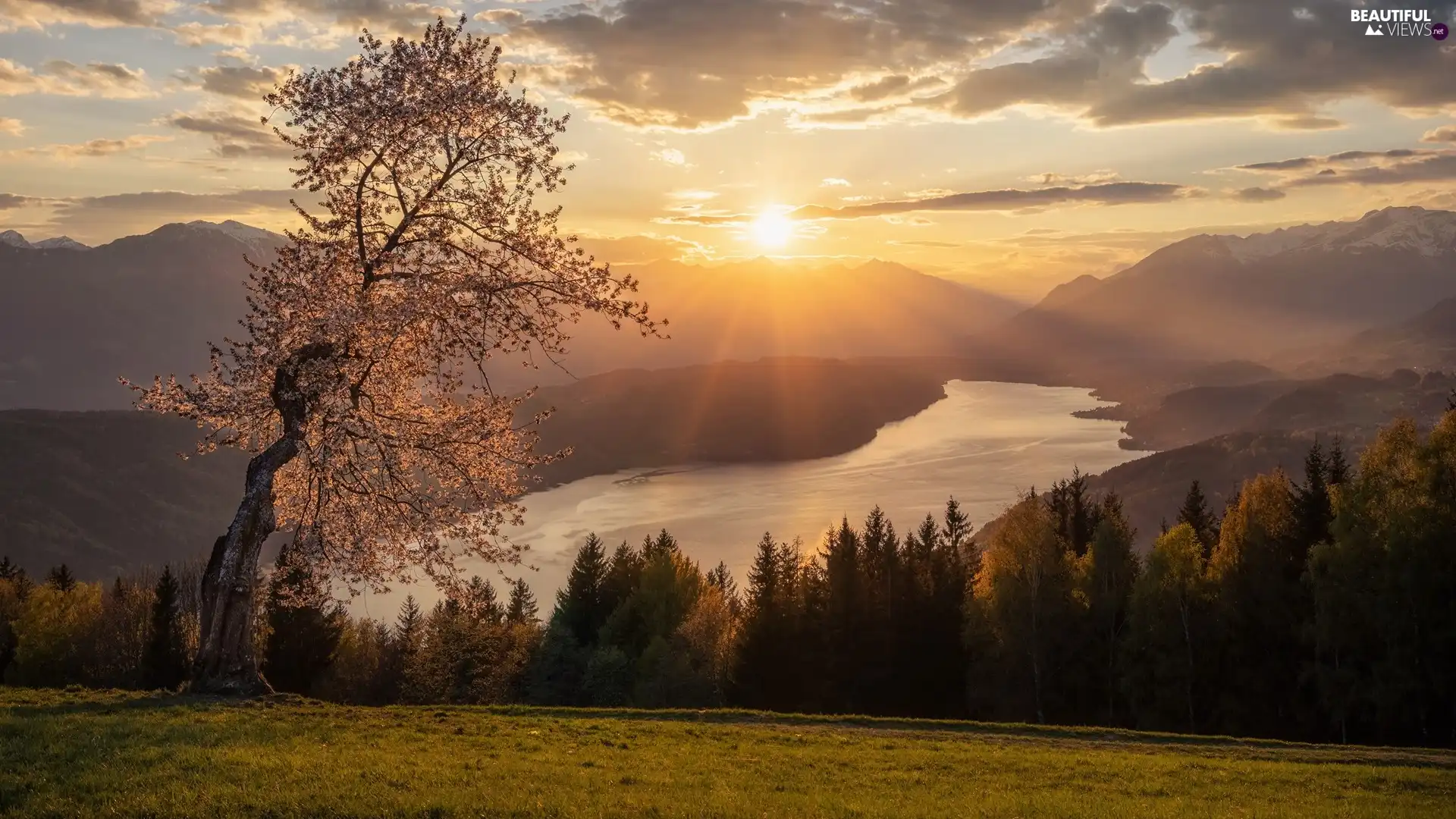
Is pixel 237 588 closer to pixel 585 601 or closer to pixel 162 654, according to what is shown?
pixel 162 654

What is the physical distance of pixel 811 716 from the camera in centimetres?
2803

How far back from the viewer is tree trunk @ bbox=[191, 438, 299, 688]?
20.0 meters

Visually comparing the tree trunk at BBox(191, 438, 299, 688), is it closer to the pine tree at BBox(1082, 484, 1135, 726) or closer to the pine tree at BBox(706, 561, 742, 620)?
the pine tree at BBox(1082, 484, 1135, 726)

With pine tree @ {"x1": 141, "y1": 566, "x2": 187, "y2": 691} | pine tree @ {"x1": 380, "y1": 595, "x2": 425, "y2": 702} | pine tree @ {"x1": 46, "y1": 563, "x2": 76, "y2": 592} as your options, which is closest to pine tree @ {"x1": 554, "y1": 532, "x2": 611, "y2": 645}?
pine tree @ {"x1": 380, "y1": 595, "x2": 425, "y2": 702}

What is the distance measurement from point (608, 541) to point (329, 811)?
445 ft

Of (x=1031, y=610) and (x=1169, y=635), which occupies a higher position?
(x=1031, y=610)

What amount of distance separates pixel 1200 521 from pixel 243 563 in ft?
185

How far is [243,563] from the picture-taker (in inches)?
787

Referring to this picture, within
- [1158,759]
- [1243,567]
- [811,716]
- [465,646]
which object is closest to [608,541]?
[465,646]

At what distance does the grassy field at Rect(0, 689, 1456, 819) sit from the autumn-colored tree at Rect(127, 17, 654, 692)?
3.67 meters

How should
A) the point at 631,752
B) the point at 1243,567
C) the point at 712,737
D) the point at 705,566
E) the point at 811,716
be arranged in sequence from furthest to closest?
the point at 705,566
the point at 1243,567
the point at 811,716
the point at 712,737
the point at 631,752

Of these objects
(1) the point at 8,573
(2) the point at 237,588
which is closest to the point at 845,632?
(2) the point at 237,588

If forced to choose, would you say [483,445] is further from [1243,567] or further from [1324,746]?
[1243,567]

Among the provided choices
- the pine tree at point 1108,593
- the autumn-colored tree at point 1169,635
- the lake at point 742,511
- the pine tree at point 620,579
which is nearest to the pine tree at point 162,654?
the pine tree at point 620,579
